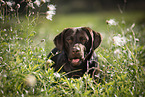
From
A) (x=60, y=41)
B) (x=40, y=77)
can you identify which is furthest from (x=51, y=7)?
(x=40, y=77)

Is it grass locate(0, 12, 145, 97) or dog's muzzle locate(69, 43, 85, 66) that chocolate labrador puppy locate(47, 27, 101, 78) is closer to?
dog's muzzle locate(69, 43, 85, 66)

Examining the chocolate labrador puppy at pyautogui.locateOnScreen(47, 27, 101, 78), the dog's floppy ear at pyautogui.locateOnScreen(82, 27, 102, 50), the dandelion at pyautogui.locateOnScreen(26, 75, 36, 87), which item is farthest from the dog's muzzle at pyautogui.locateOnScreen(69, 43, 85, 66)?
the dandelion at pyautogui.locateOnScreen(26, 75, 36, 87)

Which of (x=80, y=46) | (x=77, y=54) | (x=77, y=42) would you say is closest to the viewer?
(x=77, y=54)

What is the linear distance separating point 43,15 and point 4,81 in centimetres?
137

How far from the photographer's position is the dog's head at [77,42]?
3737 millimetres

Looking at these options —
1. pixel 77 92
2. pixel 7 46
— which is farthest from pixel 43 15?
pixel 77 92

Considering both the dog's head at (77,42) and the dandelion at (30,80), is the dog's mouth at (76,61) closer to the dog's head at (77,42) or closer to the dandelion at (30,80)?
the dog's head at (77,42)

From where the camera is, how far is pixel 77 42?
388 centimetres

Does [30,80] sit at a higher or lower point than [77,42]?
lower

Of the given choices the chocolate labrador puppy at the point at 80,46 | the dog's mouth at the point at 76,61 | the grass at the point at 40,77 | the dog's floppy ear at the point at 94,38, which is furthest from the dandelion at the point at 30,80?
the dog's floppy ear at the point at 94,38

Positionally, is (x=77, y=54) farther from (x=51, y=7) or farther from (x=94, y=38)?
(x=51, y=7)

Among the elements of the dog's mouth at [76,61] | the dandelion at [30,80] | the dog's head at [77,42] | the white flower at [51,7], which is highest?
the white flower at [51,7]

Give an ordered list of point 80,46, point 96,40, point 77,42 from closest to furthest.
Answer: point 80,46 < point 77,42 < point 96,40

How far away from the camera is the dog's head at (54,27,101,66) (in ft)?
12.3
